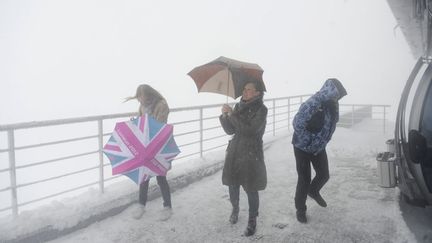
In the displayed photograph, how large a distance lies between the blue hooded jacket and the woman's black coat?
0.45 m

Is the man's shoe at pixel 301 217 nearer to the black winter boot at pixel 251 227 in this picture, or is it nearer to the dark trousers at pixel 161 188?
the black winter boot at pixel 251 227

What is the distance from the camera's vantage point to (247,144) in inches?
156

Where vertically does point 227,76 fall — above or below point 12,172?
above

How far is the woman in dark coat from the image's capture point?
153 inches

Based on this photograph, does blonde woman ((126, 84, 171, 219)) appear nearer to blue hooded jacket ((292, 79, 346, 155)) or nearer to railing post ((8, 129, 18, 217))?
railing post ((8, 129, 18, 217))

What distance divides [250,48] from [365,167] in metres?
154

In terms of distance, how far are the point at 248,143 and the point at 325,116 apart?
0.91 metres

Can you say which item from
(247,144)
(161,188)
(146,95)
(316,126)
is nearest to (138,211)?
(161,188)

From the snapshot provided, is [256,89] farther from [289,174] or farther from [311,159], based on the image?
[289,174]

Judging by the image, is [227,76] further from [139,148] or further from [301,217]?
[301,217]

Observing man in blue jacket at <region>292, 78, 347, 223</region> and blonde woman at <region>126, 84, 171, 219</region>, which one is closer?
man in blue jacket at <region>292, 78, 347, 223</region>

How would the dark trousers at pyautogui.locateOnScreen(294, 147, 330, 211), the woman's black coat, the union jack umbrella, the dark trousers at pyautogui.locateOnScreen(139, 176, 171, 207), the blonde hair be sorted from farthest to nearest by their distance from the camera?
the dark trousers at pyautogui.locateOnScreen(139, 176, 171, 207) < the blonde hair < the union jack umbrella < the dark trousers at pyautogui.locateOnScreen(294, 147, 330, 211) < the woman's black coat

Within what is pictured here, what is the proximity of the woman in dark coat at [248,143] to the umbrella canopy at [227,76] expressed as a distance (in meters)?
0.15

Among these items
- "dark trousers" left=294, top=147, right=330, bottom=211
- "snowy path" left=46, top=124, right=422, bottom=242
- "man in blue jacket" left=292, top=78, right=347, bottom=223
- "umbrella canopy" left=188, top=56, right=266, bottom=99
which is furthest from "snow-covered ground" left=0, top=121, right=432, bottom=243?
"umbrella canopy" left=188, top=56, right=266, bottom=99
